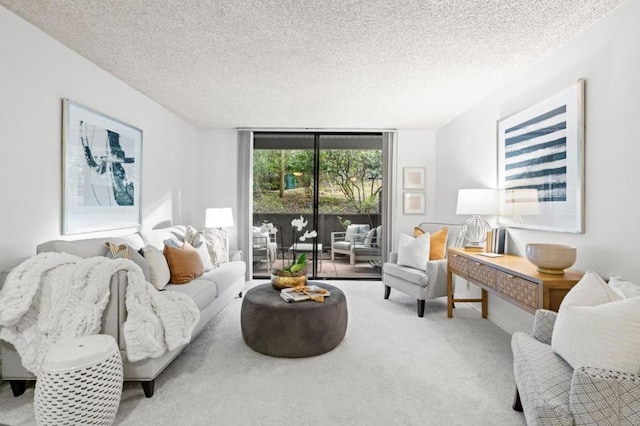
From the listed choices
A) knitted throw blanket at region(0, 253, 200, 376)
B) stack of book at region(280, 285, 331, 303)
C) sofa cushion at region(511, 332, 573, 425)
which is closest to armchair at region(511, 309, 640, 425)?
sofa cushion at region(511, 332, 573, 425)

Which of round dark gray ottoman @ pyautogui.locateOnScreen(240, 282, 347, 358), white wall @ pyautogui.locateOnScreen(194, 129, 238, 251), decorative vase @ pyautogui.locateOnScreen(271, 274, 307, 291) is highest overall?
white wall @ pyautogui.locateOnScreen(194, 129, 238, 251)

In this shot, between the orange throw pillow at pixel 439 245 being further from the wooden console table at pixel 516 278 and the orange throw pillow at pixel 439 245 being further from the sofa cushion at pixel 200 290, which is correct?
the sofa cushion at pixel 200 290

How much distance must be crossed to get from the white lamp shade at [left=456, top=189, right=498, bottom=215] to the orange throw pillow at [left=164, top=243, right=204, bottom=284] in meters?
2.73

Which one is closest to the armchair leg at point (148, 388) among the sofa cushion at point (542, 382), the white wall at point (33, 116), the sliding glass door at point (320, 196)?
the white wall at point (33, 116)

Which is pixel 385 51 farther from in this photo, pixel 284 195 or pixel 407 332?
pixel 284 195

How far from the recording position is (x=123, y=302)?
1.94 meters

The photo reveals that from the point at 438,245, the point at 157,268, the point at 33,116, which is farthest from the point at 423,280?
the point at 33,116

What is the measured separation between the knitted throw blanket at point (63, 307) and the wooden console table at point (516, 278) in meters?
2.31

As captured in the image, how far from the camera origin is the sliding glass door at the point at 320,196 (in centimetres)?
530

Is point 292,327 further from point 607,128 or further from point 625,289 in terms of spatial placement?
point 607,128

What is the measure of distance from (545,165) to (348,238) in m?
3.20

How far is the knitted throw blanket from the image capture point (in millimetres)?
1845

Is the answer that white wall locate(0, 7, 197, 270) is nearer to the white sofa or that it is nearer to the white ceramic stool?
the white sofa

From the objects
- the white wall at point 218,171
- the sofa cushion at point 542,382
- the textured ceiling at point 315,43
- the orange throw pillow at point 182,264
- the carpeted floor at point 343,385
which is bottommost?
the carpeted floor at point 343,385
